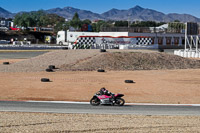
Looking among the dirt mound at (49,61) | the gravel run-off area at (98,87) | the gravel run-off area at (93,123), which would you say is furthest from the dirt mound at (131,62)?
the gravel run-off area at (93,123)

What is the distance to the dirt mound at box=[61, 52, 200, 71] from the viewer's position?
27581mm

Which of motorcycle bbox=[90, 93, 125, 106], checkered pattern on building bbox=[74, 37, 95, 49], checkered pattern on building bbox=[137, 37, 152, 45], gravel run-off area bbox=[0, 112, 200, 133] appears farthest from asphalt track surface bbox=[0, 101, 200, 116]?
checkered pattern on building bbox=[137, 37, 152, 45]

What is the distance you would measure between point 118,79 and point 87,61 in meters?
6.70

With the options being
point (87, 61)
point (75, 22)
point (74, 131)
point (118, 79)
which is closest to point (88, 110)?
point (74, 131)

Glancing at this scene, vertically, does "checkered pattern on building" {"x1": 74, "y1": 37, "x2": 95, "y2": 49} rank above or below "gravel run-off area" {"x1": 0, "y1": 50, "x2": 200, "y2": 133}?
above

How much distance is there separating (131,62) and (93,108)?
54.6 ft

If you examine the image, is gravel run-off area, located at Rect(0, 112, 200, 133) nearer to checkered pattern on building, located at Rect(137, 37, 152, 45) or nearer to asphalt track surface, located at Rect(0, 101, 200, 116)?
asphalt track surface, located at Rect(0, 101, 200, 116)

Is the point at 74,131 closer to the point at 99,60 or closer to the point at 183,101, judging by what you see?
the point at 183,101

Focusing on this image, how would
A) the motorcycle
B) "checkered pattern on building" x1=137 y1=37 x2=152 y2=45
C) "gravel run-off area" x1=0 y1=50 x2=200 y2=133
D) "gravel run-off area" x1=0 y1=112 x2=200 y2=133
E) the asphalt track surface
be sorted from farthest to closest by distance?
"checkered pattern on building" x1=137 y1=37 x2=152 y2=45 < the motorcycle < the asphalt track surface < "gravel run-off area" x1=0 y1=50 x2=200 y2=133 < "gravel run-off area" x1=0 y1=112 x2=200 y2=133

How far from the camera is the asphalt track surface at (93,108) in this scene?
12.0 m

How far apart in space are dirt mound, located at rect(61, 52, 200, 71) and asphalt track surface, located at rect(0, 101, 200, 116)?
13328 mm

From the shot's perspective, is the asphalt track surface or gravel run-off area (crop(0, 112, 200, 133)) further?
the asphalt track surface

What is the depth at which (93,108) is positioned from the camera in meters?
12.7

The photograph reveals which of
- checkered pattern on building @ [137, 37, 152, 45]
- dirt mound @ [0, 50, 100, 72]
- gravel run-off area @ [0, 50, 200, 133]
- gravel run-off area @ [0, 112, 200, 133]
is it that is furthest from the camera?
checkered pattern on building @ [137, 37, 152, 45]
